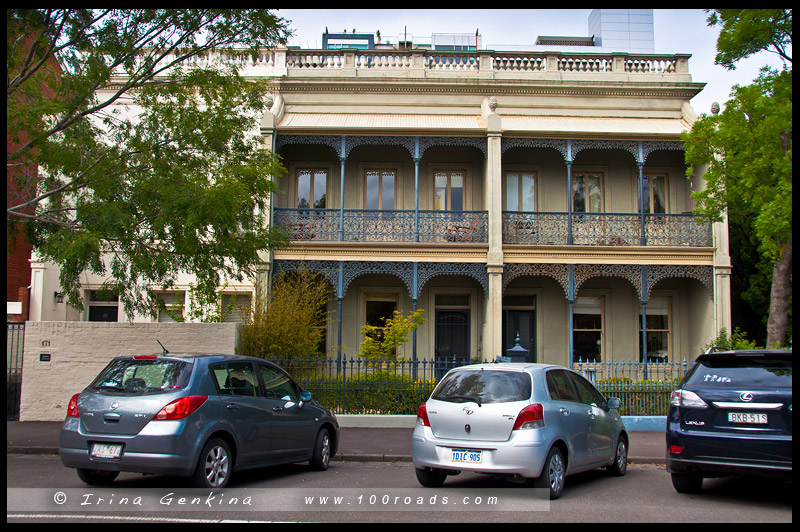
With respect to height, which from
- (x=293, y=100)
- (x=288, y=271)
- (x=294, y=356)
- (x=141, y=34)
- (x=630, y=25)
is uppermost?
(x=630, y=25)

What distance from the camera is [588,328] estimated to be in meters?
19.1

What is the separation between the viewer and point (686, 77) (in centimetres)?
1888

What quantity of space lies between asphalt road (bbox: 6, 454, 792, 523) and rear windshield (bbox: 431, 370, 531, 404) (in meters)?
1.02

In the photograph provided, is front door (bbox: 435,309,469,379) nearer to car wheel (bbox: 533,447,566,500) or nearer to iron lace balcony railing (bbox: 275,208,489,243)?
iron lace balcony railing (bbox: 275,208,489,243)

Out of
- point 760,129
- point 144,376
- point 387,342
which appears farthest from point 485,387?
point 760,129

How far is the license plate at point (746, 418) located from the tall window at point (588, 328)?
12.3m

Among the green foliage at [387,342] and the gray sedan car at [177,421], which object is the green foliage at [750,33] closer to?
the green foliage at [387,342]

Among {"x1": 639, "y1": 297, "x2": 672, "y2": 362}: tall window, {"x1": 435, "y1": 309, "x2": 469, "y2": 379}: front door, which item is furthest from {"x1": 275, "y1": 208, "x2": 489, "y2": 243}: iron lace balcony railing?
{"x1": 639, "y1": 297, "x2": 672, "y2": 362}: tall window

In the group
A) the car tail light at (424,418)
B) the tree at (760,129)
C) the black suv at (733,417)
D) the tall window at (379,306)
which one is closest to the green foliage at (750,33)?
the tree at (760,129)

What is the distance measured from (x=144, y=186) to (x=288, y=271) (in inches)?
266

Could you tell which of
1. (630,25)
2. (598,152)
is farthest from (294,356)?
(630,25)

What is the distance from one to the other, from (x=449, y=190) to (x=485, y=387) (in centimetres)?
1233

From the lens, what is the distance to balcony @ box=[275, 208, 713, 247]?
1758 cm

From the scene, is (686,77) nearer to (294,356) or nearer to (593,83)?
(593,83)
